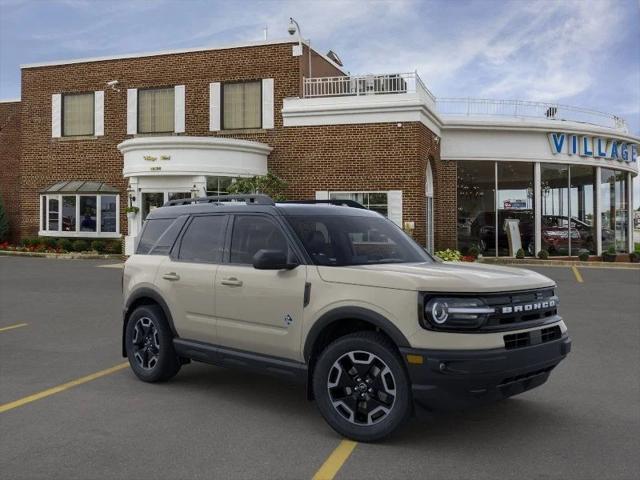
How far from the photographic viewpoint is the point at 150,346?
6.45m

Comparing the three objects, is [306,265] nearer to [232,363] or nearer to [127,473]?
[232,363]

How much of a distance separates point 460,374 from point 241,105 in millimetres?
21175

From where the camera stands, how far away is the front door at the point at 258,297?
5094 mm

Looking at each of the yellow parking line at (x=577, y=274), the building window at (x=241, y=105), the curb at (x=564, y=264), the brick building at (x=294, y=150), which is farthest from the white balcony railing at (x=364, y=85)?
the yellow parking line at (x=577, y=274)

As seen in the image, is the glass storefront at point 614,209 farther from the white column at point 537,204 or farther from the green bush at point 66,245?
the green bush at point 66,245

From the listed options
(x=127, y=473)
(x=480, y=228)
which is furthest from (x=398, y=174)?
(x=127, y=473)

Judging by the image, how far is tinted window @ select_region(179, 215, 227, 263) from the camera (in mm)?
5969

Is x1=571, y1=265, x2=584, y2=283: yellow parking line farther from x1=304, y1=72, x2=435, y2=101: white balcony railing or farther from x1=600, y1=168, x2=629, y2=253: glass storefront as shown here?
x1=304, y1=72, x2=435, y2=101: white balcony railing

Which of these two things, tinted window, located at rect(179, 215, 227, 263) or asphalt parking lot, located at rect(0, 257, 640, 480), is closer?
asphalt parking lot, located at rect(0, 257, 640, 480)

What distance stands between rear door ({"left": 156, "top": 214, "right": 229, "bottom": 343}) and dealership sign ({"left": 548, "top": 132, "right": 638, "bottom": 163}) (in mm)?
22022

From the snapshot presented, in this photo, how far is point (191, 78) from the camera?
81.1 ft

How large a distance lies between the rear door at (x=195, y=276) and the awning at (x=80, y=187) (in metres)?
20.4

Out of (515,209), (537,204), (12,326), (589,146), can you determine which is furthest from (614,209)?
(12,326)

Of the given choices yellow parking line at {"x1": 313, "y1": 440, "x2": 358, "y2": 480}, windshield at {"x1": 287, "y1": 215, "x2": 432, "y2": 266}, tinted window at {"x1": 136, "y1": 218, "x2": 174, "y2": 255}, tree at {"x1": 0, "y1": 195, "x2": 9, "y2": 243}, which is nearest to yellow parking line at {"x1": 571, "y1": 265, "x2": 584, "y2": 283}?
windshield at {"x1": 287, "y1": 215, "x2": 432, "y2": 266}
